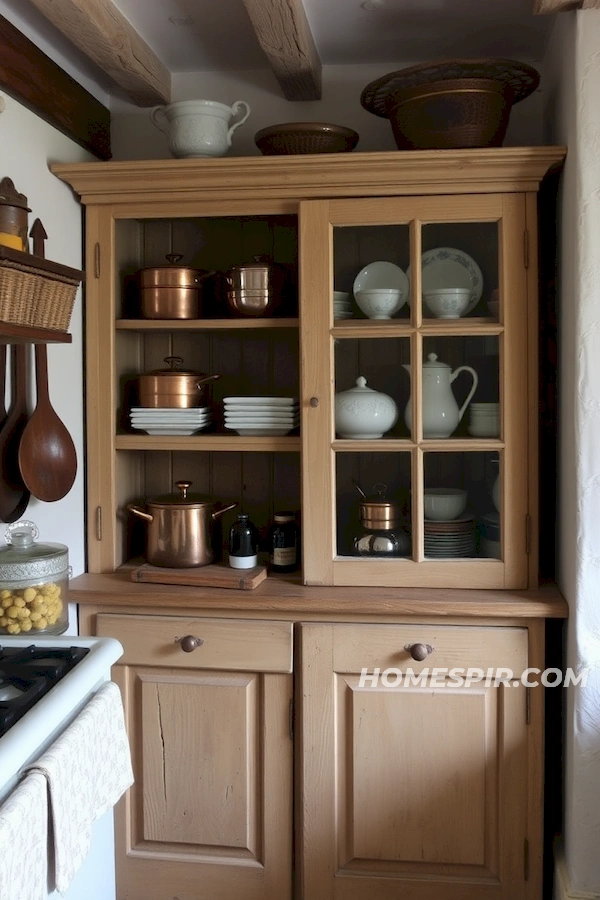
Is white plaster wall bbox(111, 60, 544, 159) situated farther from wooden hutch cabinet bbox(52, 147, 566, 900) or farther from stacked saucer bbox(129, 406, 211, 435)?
stacked saucer bbox(129, 406, 211, 435)

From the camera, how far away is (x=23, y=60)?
1.85 m

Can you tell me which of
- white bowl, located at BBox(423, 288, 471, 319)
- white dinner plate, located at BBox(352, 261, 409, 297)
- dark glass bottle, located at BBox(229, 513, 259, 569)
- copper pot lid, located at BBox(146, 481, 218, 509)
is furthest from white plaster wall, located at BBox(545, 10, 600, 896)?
copper pot lid, located at BBox(146, 481, 218, 509)

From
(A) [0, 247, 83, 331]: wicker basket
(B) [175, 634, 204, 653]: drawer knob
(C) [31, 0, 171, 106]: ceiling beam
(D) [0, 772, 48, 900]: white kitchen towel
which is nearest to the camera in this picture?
(D) [0, 772, 48, 900]: white kitchen towel

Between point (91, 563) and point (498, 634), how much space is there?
1.04m

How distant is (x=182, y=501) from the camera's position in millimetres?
2152

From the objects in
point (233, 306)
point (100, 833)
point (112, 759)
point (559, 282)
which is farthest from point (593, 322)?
point (100, 833)

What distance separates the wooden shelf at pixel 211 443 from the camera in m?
2.09

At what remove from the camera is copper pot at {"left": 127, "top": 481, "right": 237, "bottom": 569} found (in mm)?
2121

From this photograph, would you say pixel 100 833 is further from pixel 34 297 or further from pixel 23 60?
pixel 23 60

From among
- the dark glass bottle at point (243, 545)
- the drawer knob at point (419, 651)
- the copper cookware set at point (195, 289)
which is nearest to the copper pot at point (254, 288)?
the copper cookware set at point (195, 289)

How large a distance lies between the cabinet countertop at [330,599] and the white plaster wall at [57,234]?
0.55ft

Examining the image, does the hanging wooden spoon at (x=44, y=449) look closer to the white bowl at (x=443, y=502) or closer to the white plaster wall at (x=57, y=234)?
the white plaster wall at (x=57, y=234)

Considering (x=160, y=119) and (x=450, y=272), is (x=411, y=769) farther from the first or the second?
(x=160, y=119)

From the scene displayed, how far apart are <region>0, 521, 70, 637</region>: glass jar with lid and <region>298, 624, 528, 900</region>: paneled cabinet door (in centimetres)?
57
